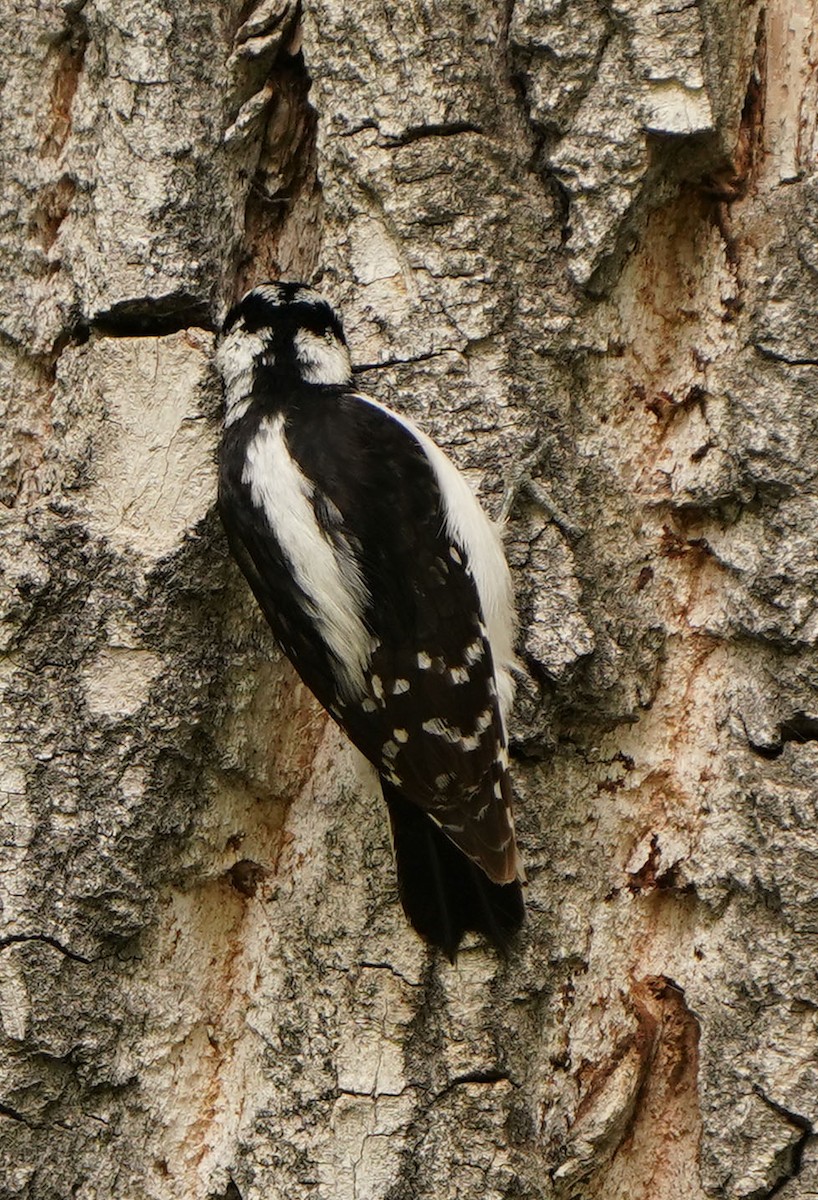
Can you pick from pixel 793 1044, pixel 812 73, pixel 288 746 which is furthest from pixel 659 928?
pixel 812 73

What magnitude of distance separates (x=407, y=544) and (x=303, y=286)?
0.58m

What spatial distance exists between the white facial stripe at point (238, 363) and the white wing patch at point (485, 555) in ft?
0.94

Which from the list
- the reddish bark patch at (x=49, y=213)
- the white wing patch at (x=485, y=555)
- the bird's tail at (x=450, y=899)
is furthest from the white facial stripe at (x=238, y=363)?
the bird's tail at (x=450, y=899)

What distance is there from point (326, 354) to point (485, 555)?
572 millimetres

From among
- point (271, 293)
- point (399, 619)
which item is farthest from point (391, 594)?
point (271, 293)

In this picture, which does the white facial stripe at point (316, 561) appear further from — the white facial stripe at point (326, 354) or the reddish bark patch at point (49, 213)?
the reddish bark patch at point (49, 213)

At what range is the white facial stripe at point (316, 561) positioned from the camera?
2732 mm

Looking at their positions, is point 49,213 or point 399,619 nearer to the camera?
point 399,619

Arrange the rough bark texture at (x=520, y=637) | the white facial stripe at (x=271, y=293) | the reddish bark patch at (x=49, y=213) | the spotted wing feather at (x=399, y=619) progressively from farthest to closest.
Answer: the reddish bark patch at (x=49, y=213) < the white facial stripe at (x=271, y=293) < the spotted wing feather at (x=399, y=619) < the rough bark texture at (x=520, y=637)

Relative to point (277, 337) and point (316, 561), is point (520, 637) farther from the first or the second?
point (277, 337)

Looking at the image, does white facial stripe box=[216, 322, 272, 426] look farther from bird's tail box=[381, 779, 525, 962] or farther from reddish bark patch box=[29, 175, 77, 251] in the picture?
bird's tail box=[381, 779, 525, 962]

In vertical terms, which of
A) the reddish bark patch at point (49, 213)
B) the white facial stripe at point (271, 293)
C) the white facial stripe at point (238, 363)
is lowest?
the white facial stripe at point (238, 363)

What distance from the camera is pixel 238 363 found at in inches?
116

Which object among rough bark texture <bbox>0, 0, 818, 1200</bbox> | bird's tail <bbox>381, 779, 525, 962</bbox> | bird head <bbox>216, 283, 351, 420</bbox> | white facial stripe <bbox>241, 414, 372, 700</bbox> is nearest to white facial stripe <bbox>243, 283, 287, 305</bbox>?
bird head <bbox>216, 283, 351, 420</bbox>
